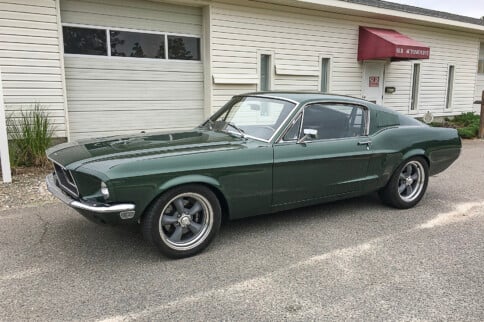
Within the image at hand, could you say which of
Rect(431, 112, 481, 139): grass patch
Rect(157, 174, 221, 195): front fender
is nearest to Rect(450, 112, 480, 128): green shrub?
Rect(431, 112, 481, 139): grass patch

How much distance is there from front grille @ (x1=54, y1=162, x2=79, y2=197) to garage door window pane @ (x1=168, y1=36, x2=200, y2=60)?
5.64 metres

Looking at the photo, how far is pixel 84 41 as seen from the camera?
7820 millimetres

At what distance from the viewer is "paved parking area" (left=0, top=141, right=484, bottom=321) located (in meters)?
2.73

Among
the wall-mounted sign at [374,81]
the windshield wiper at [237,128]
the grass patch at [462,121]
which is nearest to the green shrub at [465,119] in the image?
the grass patch at [462,121]

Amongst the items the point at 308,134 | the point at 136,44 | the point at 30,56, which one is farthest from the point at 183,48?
the point at 308,134

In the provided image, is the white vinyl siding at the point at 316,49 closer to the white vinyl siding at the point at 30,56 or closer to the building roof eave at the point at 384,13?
the building roof eave at the point at 384,13

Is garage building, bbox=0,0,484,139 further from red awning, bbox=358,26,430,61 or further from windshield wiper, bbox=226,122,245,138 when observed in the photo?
windshield wiper, bbox=226,122,245,138

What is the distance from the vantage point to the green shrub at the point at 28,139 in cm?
685

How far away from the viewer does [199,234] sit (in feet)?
11.9

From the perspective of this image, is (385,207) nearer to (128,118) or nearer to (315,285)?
(315,285)

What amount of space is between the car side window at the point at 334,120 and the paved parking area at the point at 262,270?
1001 mm

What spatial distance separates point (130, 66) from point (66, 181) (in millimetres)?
5349

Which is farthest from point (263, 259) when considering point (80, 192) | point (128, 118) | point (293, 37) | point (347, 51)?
point (347, 51)

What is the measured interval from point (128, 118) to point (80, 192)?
558 centimetres
